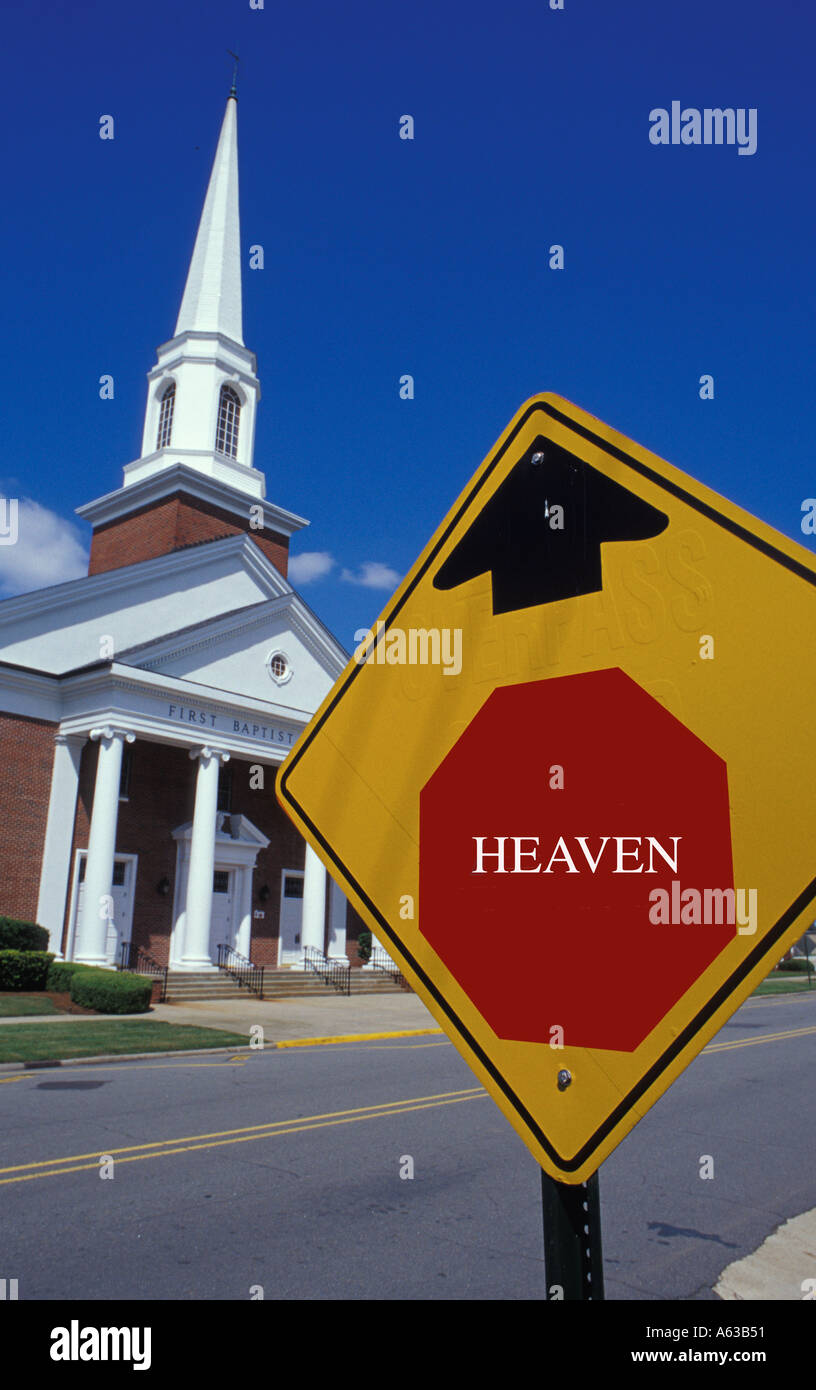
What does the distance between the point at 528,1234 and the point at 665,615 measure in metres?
5.69

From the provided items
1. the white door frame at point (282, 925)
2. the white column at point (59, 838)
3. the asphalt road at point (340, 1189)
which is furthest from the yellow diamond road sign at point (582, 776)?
the white door frame at point (282, 925)

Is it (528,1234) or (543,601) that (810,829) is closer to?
(543,601)

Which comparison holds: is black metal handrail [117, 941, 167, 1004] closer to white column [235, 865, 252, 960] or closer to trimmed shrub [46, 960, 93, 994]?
trimmed shrub [46, 960, 93, 994]

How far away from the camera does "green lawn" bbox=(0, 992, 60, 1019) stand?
1833cm

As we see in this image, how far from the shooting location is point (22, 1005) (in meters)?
19.0

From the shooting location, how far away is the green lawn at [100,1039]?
1380 cm

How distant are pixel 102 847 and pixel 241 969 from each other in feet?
19.3

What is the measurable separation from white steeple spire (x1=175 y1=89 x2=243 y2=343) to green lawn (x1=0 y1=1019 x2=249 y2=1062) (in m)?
23.9

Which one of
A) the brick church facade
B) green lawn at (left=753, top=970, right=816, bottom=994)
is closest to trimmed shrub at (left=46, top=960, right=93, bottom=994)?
the brick church facade

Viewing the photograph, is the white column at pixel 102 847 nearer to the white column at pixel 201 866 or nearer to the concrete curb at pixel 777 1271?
the white column at pixel 201 866

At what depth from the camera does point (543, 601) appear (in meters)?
1.74

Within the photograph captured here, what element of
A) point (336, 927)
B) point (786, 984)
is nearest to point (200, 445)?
point (336, 927)

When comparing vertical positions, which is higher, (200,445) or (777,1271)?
(200,445)

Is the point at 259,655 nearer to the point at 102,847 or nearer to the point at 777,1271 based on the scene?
the point at 102,847
